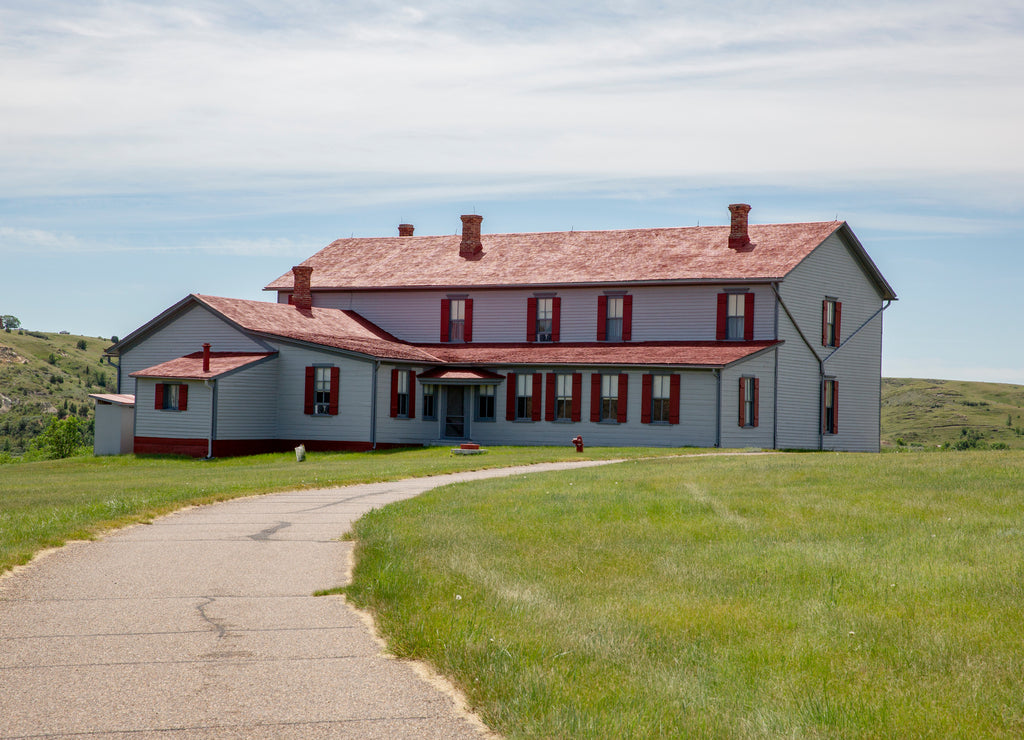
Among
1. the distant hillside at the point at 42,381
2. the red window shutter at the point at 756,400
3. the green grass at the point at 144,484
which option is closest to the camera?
the green grass at the point at 144,484

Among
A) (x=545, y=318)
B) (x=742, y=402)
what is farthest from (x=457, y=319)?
(x=742, y=402)

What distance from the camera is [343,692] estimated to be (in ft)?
22.7

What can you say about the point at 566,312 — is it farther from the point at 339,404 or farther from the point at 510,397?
the point at 339,404

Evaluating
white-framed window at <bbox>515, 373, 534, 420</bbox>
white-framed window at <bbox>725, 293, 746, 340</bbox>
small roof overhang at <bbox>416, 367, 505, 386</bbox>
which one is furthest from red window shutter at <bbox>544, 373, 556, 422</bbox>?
white-framed window at <bbox>725, 293, 746, 340</bbox>

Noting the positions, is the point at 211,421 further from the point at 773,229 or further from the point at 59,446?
the point at 59,446

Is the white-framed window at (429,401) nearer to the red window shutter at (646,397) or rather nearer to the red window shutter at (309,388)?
the red window shutter at (309,388)

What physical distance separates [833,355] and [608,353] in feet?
32.7

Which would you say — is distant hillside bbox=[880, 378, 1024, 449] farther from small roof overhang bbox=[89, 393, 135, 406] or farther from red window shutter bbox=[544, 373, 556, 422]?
small roof overhang bbox=[89, 393, 135, 406]

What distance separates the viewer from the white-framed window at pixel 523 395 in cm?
4241

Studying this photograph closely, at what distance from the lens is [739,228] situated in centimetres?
4441

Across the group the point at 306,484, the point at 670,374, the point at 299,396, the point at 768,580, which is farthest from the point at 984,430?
the point at 768,580

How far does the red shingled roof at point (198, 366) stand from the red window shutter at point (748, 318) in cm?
1797

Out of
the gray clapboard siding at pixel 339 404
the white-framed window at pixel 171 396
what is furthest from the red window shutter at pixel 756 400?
the white-framed window at pixel 171 396

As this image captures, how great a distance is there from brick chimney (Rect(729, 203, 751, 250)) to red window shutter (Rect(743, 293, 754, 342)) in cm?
325
